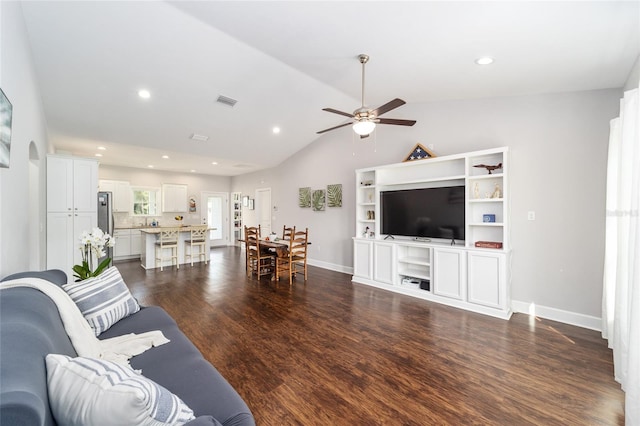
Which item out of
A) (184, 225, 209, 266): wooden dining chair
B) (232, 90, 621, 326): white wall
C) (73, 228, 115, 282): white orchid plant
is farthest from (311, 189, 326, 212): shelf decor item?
(73, 228, 115, 282): white orchid plant

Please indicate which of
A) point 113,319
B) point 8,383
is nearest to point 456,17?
point 8,383

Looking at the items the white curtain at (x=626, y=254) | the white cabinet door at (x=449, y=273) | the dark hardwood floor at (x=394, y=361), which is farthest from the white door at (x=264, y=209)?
the white curtain at (x=626, y=254)

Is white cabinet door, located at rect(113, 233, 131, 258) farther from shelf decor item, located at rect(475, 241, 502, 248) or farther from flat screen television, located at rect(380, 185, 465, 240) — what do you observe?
shelf decor item, located at rect(475, 241, 502, 248)

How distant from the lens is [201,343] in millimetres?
2832

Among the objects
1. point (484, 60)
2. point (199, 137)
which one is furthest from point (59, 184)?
point (484, 60)

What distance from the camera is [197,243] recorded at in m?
6.91

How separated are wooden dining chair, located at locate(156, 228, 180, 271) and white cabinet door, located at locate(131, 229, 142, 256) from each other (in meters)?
1.86

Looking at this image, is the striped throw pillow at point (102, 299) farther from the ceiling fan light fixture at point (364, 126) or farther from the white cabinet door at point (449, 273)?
the white cabinet door at point (449, 273)

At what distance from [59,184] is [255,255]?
3385 mm

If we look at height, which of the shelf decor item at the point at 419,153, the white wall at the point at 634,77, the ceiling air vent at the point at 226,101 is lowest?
the shelf decor item at the point at 419,153

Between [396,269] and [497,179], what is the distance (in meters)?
2.06

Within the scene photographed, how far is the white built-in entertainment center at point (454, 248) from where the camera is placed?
3.62 meters

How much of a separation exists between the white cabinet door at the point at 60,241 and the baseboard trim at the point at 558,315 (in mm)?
6776

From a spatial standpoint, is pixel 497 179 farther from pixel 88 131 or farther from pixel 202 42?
pixel 88 131
